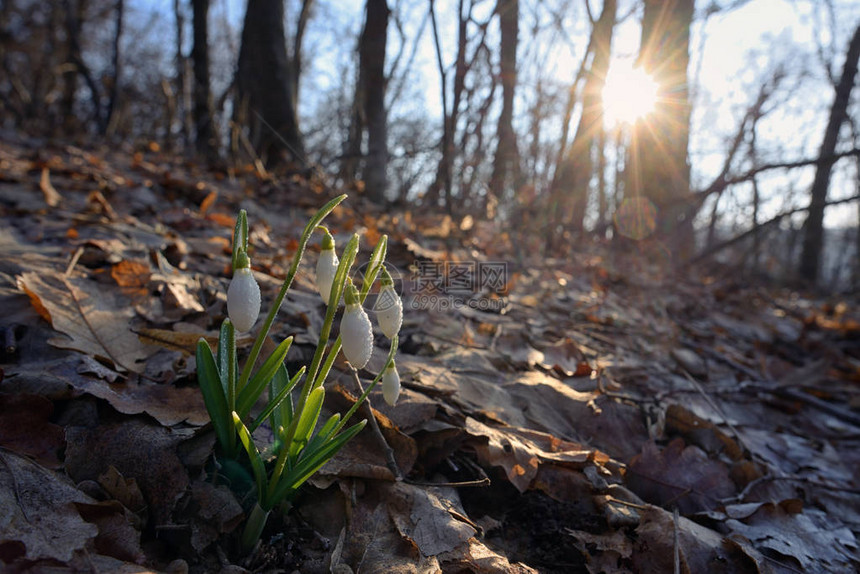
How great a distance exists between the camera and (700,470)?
182 cm

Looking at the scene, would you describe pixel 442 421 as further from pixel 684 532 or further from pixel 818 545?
pixel 818 545

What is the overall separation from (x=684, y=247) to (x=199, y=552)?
8032 millimetres

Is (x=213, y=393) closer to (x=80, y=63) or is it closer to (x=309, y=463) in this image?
(x=309, y=463)

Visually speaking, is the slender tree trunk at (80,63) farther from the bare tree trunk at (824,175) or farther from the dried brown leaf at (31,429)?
the bare tree trunk at (824,175)

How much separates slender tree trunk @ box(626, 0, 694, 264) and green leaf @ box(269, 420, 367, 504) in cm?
580

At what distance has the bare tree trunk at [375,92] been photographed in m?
5.91

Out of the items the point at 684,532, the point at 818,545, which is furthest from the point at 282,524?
the point at 818,545

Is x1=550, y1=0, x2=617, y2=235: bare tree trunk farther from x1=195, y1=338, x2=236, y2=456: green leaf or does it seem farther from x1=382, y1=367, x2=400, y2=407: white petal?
x1=195, y1=338, x2=236, y2=456: green leaf

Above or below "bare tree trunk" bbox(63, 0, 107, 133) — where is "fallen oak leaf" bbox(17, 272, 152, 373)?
below

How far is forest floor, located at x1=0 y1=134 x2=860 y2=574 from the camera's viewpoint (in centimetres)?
109

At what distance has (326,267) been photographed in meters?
1.07

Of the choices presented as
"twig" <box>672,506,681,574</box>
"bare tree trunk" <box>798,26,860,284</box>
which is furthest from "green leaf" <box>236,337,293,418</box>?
"bare tree trunk" <box>798,26,860,284</box>

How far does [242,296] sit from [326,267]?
0.60ft

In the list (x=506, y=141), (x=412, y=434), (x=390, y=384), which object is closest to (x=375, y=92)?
(x=506, y=141)
